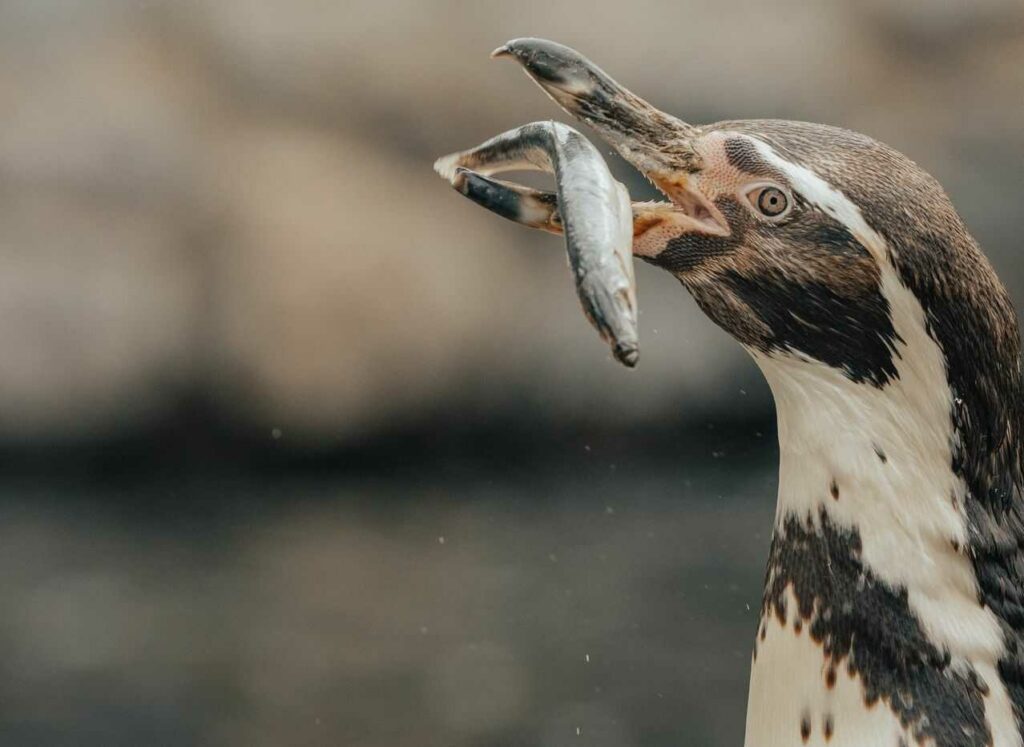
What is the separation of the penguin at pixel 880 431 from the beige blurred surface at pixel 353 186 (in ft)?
8.35

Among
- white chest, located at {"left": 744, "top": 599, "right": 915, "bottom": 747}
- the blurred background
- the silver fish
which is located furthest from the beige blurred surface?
white chest, located at {"left": 744, "top": 599, "right": 915, "bottom": 747}

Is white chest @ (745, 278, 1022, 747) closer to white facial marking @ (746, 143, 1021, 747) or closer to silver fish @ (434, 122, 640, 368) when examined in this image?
white facial marking @ (746, 143, 1021, 747)

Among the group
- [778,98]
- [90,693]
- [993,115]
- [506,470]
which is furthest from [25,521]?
[993,115]

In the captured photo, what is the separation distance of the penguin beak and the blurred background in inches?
81.0

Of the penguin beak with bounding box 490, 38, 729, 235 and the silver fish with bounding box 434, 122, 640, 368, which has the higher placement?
the penguin beak with bounding box 490, 38, 729, 235

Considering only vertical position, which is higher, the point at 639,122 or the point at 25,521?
the point at 639,122

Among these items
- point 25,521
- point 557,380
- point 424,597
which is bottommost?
point 25,521

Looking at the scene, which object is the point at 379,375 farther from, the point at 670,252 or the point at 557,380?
the point at 670,252

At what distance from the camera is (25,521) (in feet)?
11.5

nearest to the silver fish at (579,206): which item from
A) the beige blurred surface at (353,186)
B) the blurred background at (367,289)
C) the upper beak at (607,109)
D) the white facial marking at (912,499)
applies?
the upper beak at (607,109)

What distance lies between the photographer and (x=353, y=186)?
12.2 feet

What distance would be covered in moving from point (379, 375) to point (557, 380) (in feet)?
1.44

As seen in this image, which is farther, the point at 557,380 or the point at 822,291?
the point at 557,380

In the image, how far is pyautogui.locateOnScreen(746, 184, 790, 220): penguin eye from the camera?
119 centimetres
